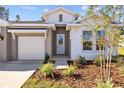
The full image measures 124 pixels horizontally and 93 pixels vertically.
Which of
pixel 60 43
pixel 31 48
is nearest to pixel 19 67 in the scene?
pixel 31 48

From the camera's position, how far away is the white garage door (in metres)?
22.6

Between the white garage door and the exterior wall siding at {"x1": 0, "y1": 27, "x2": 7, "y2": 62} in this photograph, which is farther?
the white garage door

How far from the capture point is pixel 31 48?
74.4 feet

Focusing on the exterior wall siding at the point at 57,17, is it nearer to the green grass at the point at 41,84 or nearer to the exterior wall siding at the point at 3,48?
the exterior wall siding at the point at 3,48

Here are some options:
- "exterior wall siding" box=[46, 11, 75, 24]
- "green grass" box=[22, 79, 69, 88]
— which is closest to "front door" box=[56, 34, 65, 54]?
"exterior wall siding" box=[46, 11, 75, 24]

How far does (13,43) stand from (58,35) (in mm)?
5871

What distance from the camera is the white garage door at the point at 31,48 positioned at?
22.6 m

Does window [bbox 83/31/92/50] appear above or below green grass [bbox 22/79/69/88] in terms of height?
above

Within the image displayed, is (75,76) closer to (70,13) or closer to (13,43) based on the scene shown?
(13,43)

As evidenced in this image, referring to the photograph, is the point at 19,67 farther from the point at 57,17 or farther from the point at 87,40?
the point at 57,17

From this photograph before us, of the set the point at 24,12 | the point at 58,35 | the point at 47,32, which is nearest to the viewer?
the point at 47,32

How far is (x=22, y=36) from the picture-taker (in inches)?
893

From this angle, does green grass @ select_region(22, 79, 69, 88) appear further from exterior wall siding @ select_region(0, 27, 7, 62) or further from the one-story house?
exterior wall siding @ select_region(0, 27, 7, 62)
